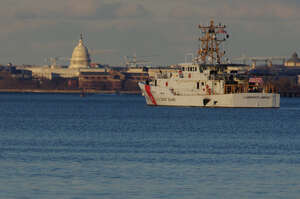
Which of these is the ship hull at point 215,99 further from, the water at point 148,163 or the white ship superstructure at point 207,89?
the water at point 148,163

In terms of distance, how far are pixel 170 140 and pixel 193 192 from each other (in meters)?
19.3

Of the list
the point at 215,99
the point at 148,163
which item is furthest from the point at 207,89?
the point at 148,163

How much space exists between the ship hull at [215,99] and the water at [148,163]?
36740 millimetres

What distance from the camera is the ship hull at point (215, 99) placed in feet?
303

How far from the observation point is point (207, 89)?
94.8 meters

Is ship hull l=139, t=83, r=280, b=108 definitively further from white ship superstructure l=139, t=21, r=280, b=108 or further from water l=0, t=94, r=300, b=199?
water l=0, t=94, r=300, b=199

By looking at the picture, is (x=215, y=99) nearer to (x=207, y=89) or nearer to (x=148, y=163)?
(x=207, y=89)

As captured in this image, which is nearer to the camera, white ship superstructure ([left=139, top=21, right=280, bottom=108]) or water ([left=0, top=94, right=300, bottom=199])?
water ([left=0, top=94, right=300, bottom=199])

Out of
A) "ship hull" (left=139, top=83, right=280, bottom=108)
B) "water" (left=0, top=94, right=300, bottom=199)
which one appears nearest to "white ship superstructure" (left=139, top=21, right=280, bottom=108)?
"ship hull" (left=139, top=83, right=280, bottom=108)

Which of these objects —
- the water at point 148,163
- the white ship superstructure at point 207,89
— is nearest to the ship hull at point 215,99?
the white ship superstructure at point 207,89

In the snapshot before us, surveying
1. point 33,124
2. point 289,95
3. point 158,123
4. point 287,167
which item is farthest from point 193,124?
point 289,95

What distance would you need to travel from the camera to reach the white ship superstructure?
92875 mm

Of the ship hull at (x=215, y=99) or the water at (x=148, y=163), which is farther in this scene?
the ship hull at (x=215, y=99)

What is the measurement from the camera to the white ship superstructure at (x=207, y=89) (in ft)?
305
